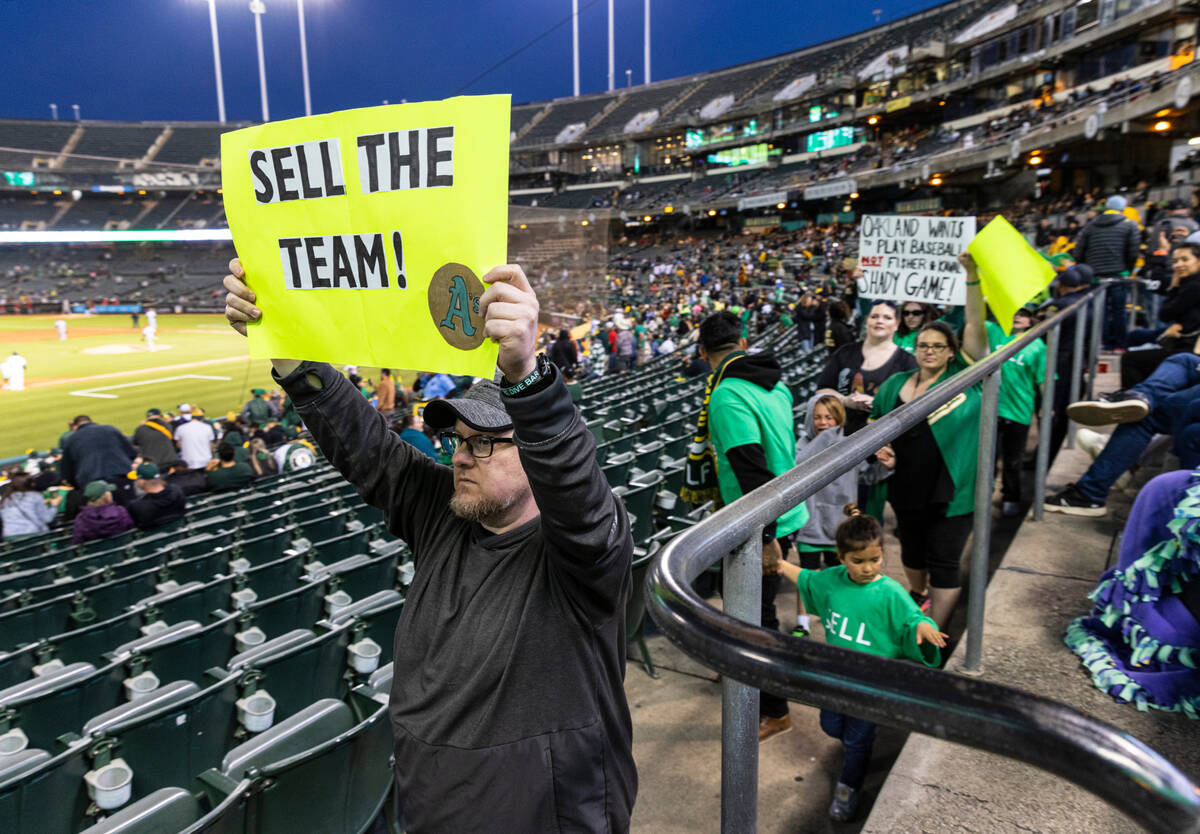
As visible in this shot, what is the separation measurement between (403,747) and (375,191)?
130cm

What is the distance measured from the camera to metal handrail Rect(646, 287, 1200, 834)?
56 cm

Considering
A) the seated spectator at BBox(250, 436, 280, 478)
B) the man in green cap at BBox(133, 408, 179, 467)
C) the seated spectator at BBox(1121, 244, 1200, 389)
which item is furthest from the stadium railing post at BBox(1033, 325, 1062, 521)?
the man in green cap at BBox(133, 408, 179, 467)

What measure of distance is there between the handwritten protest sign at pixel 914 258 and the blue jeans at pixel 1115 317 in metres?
2.83

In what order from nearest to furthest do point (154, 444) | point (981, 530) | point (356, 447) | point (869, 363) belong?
point (356, 447) → point (981, 530) → point (869, 363) → point (154, 444)

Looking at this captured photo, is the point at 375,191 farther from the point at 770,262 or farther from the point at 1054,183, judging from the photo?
the point at 770,262

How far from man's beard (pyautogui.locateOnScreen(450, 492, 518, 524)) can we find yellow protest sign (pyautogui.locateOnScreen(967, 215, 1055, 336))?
11.1ft

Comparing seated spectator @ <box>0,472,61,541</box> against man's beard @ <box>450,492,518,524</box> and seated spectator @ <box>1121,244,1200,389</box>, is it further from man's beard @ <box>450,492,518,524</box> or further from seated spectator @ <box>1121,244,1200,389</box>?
seated spectator @ <box>1121,244,1200,389</box>

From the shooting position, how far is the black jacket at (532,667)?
1552 mm

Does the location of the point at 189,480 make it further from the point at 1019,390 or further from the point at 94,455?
the point at 1019,390

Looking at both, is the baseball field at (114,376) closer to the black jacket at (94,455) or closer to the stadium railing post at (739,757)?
the black jacket at (94,455)

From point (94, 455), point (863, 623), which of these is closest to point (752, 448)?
point (863, 623)

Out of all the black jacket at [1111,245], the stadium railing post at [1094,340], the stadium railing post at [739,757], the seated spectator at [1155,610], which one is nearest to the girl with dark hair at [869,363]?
the stadium railing post at [1094,340]

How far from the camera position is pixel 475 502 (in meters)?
1.84

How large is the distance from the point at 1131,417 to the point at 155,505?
8.43 m
